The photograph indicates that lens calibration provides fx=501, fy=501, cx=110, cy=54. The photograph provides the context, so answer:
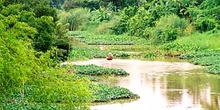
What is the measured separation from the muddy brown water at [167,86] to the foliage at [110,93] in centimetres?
54

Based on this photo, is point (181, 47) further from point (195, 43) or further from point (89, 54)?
point (89, 54)

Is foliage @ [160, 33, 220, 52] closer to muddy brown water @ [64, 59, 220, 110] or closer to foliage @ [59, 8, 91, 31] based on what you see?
muddy brown water @ [64, 59, 220, 110]

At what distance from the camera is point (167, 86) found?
26516mm

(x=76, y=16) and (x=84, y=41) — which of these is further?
(x=76, y=16)

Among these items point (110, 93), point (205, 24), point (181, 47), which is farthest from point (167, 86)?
point (205, 24)

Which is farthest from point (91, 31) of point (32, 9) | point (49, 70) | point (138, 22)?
point (49, 70)

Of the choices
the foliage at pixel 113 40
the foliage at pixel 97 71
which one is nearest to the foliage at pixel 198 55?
the foliage at pixel 97 71

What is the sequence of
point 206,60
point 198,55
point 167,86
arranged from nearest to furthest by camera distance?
point 167,86 → point 206,60 → point 198,55

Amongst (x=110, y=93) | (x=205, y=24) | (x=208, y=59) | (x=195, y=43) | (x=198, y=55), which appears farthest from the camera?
(x=205, y=24)

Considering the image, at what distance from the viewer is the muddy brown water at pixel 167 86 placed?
2183cm

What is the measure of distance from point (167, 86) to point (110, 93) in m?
4.45

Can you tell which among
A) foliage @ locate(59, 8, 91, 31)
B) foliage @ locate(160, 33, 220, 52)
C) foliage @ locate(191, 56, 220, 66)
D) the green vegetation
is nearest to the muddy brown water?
foliage @ locate(191, 56, 220, 66)

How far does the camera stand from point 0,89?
12.5 metres

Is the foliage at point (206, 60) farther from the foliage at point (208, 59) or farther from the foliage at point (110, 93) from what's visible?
the foliage at point (110, 93)
